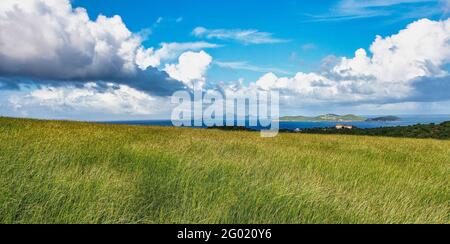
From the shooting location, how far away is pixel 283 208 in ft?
16.0

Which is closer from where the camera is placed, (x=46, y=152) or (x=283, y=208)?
(x=283, y=208)

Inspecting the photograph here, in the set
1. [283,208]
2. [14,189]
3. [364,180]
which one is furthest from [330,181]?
[14,189]

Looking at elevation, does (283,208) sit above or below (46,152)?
below

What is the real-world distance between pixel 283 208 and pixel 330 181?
102 inches

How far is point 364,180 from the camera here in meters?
7.48
